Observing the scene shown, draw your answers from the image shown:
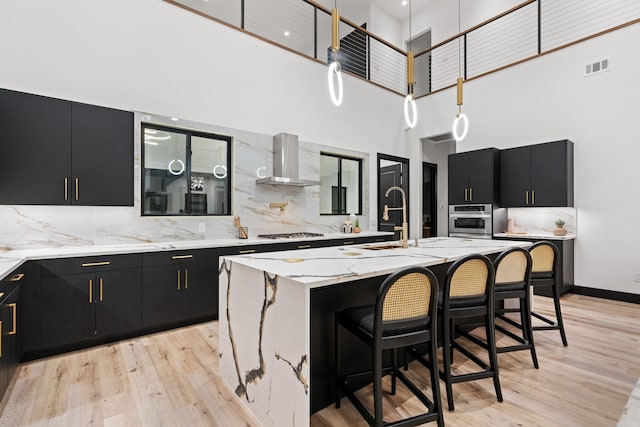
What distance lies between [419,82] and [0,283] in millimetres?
8518

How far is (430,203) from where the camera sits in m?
8.16

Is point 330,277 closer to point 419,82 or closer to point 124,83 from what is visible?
point 124,83

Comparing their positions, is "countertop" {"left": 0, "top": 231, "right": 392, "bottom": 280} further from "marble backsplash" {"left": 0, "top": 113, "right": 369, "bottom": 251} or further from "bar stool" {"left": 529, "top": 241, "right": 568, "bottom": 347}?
"bar stool" {"left": 529, "top": 241, "right": 568, "bottom": 347}

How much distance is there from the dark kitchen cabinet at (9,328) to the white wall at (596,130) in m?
6.53

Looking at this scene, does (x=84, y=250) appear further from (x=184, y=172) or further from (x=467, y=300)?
(x=467, y=300)

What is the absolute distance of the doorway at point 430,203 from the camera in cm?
800

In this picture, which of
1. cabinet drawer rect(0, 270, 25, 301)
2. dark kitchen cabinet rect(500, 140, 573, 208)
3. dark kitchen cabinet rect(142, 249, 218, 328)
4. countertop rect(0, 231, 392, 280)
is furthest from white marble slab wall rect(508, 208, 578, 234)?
cabinet drawer rect(0, 270, 25, 301)

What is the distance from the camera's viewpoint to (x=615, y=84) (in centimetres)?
445

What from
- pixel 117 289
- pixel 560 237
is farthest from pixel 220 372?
pixel 560 237

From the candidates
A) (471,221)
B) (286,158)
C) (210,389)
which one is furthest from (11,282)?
(471,221)

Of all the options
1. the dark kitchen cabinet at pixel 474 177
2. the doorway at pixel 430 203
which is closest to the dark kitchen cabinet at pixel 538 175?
the dark kitchen cabinet at pixel 474 177

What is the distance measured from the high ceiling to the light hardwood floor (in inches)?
283

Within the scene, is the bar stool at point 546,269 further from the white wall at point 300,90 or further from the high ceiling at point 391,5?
the high ceiling at point 391,5

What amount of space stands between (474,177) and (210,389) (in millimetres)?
5193
